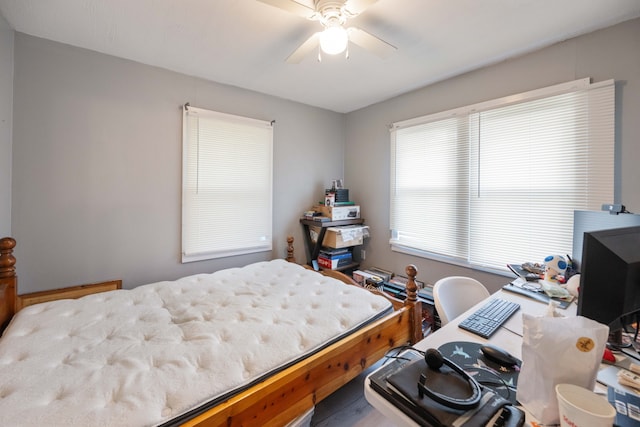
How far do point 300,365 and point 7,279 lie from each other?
1.76 metres

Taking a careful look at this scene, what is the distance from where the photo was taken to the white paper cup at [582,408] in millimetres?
526

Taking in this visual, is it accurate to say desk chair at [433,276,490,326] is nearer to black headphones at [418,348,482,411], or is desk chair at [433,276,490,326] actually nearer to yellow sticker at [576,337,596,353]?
black headphones at [418,348,482,411]

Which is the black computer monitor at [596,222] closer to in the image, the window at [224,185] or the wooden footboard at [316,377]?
the wooden footboard at [316,377]

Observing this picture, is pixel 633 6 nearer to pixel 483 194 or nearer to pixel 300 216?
pixel 483 194

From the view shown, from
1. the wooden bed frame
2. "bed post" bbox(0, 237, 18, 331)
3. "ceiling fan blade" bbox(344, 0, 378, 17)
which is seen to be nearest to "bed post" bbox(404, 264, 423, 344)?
the wooden bed frame

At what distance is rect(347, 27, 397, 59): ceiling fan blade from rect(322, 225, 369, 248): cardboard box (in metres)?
1.77

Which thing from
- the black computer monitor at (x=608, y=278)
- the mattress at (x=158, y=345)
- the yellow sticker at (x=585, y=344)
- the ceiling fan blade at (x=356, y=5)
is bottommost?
the mattress at (x=158, y=345)

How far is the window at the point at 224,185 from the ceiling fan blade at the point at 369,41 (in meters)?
1.50

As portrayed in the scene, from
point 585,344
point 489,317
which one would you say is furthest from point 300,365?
point 585,344

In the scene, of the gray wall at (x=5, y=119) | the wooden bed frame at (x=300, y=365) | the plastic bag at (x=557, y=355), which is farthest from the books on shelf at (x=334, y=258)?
the gray wall at (x=5, y=119)

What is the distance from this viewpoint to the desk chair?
1530mm

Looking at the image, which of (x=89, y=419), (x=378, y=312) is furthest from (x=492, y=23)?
(x=89, y=419)

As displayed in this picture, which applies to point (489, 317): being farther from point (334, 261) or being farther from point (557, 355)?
point (334, 261)

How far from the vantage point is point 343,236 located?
2.95m
